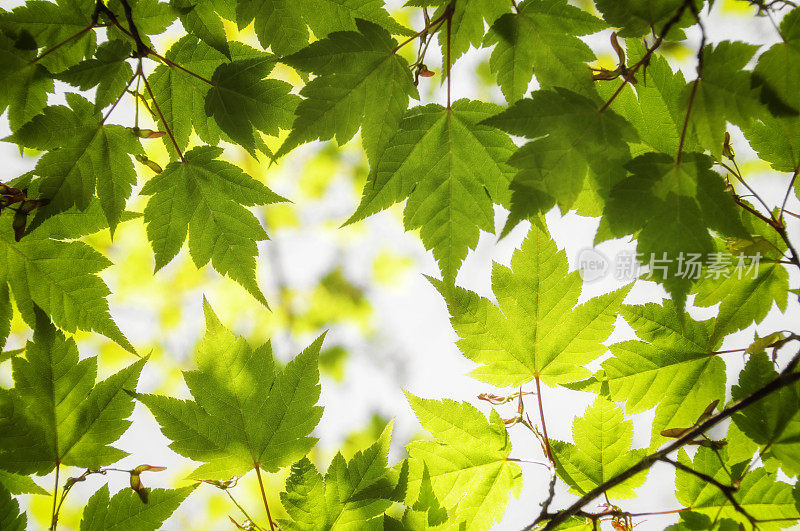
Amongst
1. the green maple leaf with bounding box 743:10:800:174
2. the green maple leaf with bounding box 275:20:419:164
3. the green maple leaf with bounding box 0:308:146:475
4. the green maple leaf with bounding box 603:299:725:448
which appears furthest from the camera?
the green maple leaf with bounding box 603:299:725:448

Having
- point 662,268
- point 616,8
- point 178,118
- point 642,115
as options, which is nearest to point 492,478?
point 662,268

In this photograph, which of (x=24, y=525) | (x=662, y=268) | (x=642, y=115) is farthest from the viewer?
(x=642, y=115)

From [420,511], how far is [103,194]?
0.81 meters

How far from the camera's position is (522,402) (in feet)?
3.26

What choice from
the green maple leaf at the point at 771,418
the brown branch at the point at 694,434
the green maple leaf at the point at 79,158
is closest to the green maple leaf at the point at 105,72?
the green maple leaf at the point at 79,158

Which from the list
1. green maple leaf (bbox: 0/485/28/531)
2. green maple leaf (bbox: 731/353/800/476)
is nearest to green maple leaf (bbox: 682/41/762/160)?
green maple leaf (bbox: 731/353/800/476)

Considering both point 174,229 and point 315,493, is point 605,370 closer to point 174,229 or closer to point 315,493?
point 315,493

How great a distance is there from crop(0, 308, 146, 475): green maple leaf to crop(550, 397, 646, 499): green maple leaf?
82 cm

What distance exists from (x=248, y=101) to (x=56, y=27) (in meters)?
0.38

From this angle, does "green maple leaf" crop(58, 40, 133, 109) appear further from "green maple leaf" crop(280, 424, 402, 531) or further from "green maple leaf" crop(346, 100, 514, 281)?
"green maple leaf" crop(280, 424, 402, 531)

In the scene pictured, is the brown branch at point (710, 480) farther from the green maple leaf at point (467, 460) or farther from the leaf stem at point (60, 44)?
the leaf stem at point (60, 44)

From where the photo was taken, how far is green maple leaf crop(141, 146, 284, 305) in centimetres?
102

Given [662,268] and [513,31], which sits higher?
[513,31]

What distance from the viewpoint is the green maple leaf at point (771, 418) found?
2.88ft
